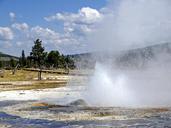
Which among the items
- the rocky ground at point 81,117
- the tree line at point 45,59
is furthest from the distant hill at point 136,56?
the tree line at point 45,59

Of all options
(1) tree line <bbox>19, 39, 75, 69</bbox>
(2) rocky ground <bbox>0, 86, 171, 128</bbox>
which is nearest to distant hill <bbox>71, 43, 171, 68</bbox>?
(2) rocky ground <bbox>0, 86, 171, 128</bbox>

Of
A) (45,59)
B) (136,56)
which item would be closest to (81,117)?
(136,56)

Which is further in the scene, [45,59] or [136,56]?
[45,59]

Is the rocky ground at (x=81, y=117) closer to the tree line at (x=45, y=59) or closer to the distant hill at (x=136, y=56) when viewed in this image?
the distant hill at (x=136, y=56)

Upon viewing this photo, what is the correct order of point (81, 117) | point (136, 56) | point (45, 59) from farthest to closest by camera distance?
point (45, 59) → point (136, 56) → point (81, 117)

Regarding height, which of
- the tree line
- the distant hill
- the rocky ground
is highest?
the tree line

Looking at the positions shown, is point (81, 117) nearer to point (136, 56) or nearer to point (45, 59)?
point (136, 56)

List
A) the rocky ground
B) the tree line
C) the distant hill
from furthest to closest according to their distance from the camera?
1. the tree line
2. the distant hill
3. the rocky ground

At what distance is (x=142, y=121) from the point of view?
2577 cm

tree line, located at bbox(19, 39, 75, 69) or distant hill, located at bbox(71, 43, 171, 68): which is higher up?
tree line, located at bbox(19, 39, 75, 69)

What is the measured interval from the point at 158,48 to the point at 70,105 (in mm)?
32709

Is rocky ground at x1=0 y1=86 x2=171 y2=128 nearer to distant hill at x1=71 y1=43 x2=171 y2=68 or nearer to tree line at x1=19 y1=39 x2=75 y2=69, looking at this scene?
distant hill at x1=71 y1=43 x2=171 y2=68

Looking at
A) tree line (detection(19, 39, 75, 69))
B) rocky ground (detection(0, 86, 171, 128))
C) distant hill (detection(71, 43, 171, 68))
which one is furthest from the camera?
tree line (detection(19, 39, 75, 69))

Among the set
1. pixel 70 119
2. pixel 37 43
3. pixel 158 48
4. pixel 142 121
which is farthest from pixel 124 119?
pixel 37 43
